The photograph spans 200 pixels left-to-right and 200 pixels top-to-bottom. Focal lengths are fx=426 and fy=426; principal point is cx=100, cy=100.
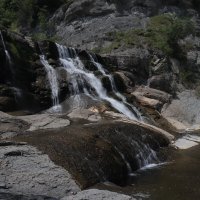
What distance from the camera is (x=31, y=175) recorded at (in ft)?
41.7

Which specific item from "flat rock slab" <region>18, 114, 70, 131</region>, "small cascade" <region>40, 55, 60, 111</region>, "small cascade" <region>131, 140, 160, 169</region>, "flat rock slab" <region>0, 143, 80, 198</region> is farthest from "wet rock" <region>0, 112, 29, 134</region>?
"small cascade" <region>40, 55, 60, 111</region>

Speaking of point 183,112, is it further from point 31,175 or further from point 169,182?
point 31,175

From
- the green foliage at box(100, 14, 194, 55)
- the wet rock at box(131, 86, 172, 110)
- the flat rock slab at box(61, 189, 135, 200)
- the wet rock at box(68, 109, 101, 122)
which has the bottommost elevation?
the flat rock slab at box(61, 189, 135, 200)

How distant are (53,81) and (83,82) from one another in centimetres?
206

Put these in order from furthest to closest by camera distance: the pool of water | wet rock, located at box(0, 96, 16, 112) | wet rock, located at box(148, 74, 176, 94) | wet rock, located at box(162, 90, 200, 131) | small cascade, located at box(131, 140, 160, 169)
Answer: wet rock, located at box(148, 74, 176, 94), wet rock, located at box(162, 90, 200, 131), wet rock, located at box(0, 96, 16, 112), small cascade, located at box(131, 140, 160, 169), the pool of water

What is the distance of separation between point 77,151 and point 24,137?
7.29ft

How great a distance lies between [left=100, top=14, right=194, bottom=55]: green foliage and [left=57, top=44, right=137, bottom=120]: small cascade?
5.92 m

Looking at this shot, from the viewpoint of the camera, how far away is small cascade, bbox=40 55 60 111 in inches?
1027

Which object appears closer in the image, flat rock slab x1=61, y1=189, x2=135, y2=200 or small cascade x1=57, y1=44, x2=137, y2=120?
flat rock slab x1=61, y1=189, x2=135, y2=200

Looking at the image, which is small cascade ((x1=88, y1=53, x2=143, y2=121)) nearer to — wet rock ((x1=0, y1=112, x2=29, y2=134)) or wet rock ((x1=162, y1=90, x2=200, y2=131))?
wet rock ((x1=162, y1=90, x2=200, y2=131))

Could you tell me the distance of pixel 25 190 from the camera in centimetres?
1210

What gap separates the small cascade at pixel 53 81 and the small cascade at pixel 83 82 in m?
1.04

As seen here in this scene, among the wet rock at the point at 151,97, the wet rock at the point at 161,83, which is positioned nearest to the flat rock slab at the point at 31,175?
the wet rock at the point at 151,97

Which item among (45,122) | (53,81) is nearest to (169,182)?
(45,122)
